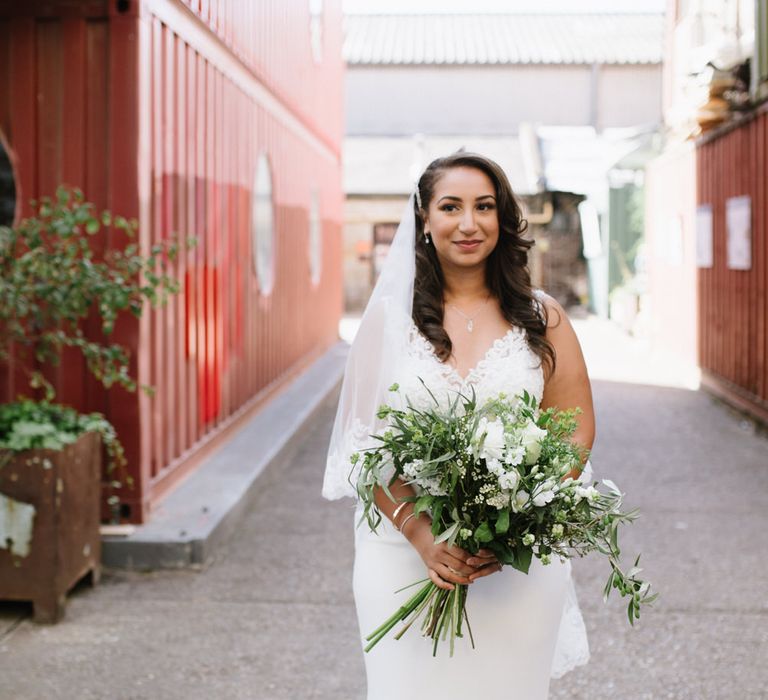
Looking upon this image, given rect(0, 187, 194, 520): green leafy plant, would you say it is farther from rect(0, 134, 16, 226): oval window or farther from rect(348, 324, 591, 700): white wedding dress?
rect(348, 324, 591, 700): white wedding dress

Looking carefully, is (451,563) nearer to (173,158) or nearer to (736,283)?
(173,158)

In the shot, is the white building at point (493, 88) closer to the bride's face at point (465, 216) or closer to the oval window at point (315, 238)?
the oval window at point (315, 238)

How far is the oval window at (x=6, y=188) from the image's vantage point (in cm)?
636

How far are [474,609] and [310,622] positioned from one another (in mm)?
2476

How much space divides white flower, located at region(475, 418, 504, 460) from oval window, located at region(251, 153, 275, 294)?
7.77m

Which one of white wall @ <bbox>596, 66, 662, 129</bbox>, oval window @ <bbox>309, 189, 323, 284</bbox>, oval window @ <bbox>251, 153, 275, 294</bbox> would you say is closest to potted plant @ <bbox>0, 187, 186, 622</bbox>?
oval window @ <bbox>251, 153, 275, 294</bbox>

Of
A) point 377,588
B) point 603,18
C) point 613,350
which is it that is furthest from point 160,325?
point 603,18

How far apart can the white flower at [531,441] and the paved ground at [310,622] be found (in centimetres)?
77

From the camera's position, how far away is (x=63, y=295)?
5.48 metres

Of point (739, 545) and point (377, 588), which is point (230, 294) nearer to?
point (739, 545)

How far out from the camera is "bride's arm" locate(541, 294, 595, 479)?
3.28 m

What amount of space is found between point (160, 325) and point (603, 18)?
1350 inches

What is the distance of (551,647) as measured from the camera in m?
3.19

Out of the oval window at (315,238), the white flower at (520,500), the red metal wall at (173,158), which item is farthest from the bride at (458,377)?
the oval window at (315,238)
